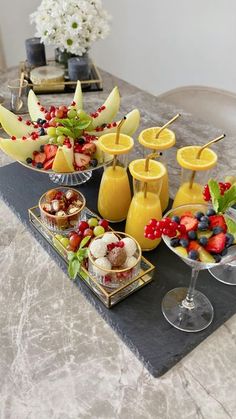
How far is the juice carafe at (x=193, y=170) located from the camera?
2.44 ft

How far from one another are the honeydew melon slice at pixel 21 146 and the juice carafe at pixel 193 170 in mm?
356

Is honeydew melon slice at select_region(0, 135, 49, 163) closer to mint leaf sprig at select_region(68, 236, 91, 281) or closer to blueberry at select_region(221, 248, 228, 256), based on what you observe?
mint leaf sprig at select_region(68, 236, 91, 281)

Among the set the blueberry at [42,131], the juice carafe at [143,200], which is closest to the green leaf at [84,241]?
the juice carafe at [143,200]

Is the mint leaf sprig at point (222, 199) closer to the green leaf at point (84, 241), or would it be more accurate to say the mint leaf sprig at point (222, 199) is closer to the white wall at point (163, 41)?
the green leaf at point (84, 241)

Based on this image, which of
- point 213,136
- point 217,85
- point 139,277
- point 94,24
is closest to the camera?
point 139,277

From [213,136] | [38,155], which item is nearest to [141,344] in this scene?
[38,155]

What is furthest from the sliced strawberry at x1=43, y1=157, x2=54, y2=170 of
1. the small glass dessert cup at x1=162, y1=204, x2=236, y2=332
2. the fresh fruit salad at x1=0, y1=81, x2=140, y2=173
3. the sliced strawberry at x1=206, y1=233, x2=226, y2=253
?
the sliced strawberry at x1=206, y1=233, x2=226, y2=253

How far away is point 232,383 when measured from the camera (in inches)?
23.6

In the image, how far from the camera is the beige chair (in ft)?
4.65

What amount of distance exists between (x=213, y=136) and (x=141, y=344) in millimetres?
873

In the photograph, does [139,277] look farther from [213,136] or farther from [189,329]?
[213,136]

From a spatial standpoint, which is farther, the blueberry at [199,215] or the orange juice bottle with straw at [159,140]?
the orange juice bottle with straw at [159,140]

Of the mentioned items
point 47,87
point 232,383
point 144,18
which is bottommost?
point 232,383

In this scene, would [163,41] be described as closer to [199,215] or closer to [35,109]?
[35,109]
